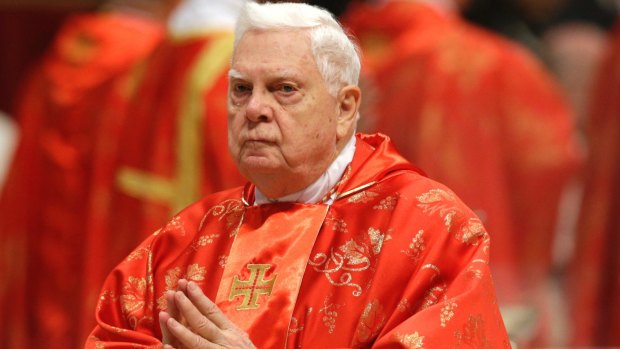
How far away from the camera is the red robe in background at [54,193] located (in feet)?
17.9

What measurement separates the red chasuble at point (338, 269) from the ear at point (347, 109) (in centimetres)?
6

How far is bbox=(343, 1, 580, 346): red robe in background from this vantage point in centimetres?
513

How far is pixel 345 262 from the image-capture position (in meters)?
2.78

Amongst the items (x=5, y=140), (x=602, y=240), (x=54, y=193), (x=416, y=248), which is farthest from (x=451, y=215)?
(x=5, y=140)

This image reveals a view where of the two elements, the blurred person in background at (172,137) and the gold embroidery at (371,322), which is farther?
the blurred person in background at (172,137)

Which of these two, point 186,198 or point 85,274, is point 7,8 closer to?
point 85,274

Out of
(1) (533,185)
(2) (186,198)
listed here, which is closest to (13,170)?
(2) (186,198)

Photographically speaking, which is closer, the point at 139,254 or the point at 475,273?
the point at 475,273

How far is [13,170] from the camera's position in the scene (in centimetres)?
566

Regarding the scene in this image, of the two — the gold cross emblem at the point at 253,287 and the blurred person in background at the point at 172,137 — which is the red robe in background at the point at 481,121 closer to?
the blurred person in background at the point at 172,137

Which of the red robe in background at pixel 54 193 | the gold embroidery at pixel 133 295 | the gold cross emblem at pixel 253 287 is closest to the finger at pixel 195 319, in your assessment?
the gold cross emblem at pixel 253 287

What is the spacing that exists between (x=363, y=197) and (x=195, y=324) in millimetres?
371

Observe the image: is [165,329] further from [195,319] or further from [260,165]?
[260,165]

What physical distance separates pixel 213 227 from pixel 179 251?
70 millimetres
